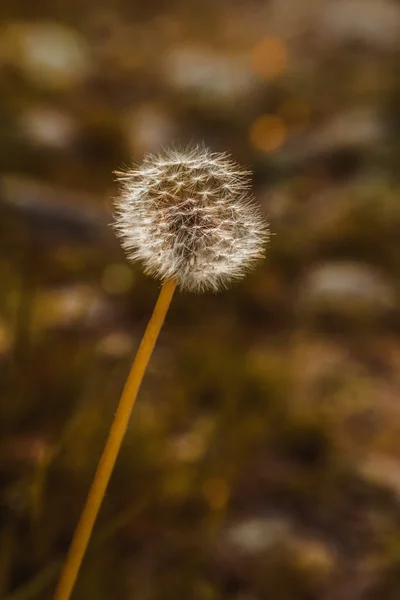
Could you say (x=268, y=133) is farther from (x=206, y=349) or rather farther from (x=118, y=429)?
(x=118, y=429)

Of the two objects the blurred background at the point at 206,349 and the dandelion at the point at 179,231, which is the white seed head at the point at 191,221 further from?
the blurred background at the point at 206,349

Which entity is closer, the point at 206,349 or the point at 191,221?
the point at 191,221

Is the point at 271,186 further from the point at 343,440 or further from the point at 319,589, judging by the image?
the point at 319,589

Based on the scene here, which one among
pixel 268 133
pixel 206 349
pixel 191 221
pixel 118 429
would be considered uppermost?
pixel 268 133

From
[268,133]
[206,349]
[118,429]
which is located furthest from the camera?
[268,133]

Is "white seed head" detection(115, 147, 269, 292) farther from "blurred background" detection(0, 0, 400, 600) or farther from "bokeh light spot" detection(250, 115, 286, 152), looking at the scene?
"bokeh light spot" detection(250, 115, 286, 152)

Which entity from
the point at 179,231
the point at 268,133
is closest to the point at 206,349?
the point at 179,231

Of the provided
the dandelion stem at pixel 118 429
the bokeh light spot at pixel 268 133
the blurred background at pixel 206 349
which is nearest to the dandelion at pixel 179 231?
the dandelion stem at pixel 118 429

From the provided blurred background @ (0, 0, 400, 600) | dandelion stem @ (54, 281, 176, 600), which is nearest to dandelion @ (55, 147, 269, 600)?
dandelion stem @ (54, 281, 176, 600)
